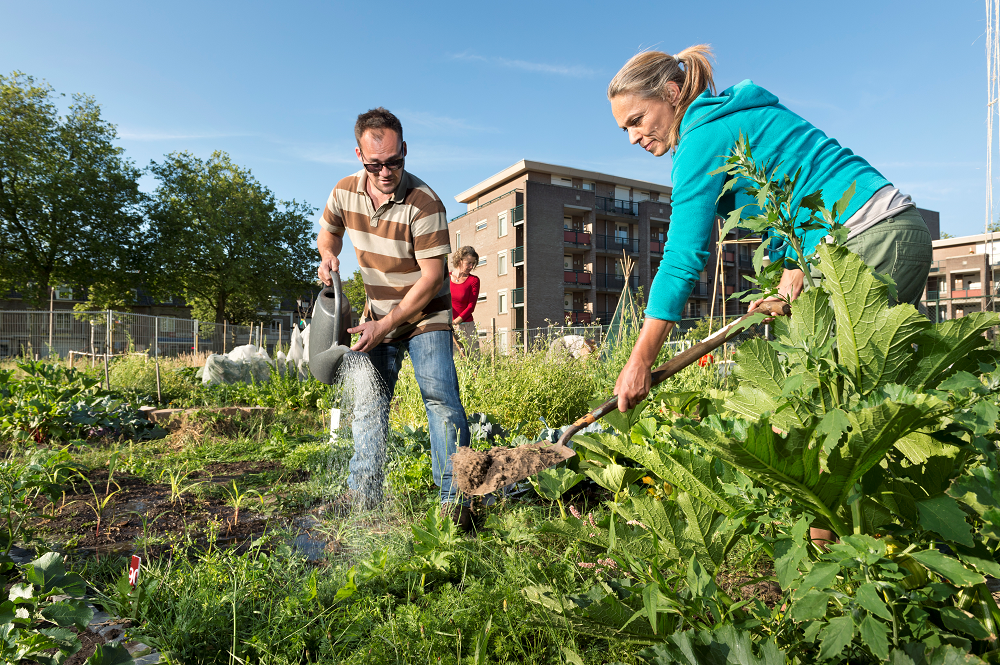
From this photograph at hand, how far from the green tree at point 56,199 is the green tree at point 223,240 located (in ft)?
7.11

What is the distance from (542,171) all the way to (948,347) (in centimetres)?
3666

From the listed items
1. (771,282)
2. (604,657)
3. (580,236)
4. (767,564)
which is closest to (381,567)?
(604,657)

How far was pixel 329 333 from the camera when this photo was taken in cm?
247

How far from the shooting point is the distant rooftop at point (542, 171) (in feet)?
114

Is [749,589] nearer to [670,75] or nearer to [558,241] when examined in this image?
[670,75]

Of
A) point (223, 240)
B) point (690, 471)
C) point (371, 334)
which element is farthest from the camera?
point (223, 240)

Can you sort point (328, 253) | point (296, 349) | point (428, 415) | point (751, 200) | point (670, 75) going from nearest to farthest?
point (751, 200)
point (670, 75)
point (428, 415)
point (328, 253)
point (296, 349)

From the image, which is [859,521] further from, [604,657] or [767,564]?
[767,564]

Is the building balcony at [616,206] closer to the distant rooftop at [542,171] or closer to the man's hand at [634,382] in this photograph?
the distant rooftop at [542,171]

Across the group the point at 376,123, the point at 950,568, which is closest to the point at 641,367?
the point at 950,568

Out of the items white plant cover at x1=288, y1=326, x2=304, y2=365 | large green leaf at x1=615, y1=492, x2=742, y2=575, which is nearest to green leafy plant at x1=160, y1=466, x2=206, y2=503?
large green leaf at x1=615, y1=492, x2=742, y2=575

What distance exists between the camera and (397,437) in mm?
3166

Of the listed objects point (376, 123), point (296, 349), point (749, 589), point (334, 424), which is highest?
point (376, 123)

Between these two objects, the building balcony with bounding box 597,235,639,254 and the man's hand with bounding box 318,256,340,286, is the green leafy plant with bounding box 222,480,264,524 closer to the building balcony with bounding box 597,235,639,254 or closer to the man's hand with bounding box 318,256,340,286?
the man's hand with bounding box 318,256,340,286
